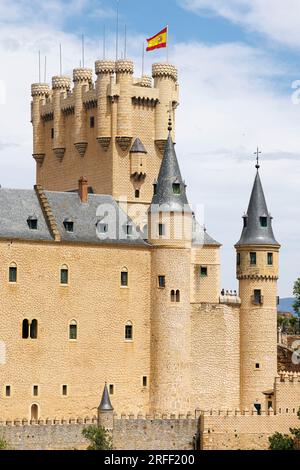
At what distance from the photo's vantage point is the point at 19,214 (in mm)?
99188

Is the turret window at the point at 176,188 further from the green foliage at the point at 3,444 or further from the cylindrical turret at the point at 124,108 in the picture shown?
the green foliage at the point at 3,444

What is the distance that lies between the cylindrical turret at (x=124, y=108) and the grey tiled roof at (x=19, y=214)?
28.1 feet

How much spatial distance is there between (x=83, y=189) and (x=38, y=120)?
13.4 m

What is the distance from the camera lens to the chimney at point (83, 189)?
10212 cm

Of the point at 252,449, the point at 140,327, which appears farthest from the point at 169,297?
the point at 252,449

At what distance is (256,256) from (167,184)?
6156mm

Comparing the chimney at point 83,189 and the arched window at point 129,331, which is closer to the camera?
the arched window at point 129,331

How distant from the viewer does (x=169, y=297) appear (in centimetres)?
10056

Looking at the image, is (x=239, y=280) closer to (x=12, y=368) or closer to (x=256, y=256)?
(x=256, y=256)

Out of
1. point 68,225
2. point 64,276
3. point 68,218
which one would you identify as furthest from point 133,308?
point 68,218

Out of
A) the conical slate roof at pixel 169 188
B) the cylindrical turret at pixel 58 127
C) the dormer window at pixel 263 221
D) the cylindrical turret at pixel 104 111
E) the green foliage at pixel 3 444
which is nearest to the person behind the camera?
the green foliage at pixel 3 444

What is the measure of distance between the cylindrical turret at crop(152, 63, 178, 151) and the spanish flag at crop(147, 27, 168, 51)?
154 cm

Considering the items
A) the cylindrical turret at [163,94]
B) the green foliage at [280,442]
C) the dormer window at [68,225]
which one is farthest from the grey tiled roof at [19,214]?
the green foliage at [280,442]
